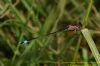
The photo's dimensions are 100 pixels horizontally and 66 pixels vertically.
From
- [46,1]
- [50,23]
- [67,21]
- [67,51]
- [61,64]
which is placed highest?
[46,1]

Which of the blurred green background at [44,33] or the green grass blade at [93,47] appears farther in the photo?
the blurred green background at [44,33]

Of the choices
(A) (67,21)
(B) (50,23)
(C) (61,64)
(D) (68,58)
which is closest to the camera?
(C) (61,64)

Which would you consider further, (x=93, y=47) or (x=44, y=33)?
(x=44, y=33)

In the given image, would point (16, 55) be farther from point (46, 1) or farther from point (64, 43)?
point (46, 1)

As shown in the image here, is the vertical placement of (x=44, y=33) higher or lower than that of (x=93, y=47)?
higher

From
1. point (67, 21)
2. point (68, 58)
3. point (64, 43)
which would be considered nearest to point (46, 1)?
point (67, 21)

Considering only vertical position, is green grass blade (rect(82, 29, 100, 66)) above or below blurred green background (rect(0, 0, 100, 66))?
below

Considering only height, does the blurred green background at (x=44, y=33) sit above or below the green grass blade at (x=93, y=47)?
above

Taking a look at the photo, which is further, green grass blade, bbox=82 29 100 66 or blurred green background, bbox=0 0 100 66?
blurred green background, bbox=0 0 100 66
